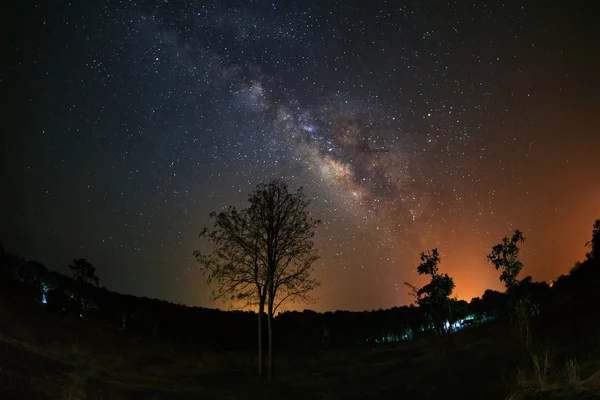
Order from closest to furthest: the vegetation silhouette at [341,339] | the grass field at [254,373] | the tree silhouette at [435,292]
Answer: the grass field at [254,373], the vegetation silhouette at [341,339], the tree silhouette at [435,292]

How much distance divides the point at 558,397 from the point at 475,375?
52.4 feet

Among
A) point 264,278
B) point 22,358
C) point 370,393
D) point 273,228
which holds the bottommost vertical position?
point 370,393

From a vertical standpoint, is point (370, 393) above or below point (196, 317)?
below

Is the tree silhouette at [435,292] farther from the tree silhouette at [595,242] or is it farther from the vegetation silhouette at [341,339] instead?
the tree silhouette at [595,242]

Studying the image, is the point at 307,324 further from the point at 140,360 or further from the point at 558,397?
the point at 558,397

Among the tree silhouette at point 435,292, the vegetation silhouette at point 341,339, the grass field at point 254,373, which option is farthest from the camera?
the tree silhouette at point 435,292

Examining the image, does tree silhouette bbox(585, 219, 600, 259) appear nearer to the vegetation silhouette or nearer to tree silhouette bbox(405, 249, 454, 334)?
the vegetation silhouette

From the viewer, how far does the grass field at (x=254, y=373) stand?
65.4ft

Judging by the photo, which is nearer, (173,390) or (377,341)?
(173,390)

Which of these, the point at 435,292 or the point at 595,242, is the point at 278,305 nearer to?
the point at 435,292

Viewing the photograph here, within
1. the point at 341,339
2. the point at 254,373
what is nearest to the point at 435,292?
the point at 254,373

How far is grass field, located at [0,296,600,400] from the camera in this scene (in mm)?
19938

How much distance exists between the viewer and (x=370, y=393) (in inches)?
1088

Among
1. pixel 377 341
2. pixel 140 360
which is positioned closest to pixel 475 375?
pixel 140 360
